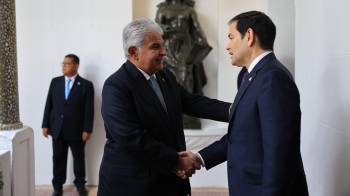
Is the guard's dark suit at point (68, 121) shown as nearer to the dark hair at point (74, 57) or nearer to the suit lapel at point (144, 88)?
the dark hair at point (74, 57)

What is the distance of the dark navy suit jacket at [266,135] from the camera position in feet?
4.41

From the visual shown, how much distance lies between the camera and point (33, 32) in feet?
14.9

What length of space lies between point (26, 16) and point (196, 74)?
2.08m

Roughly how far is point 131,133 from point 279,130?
63 cm

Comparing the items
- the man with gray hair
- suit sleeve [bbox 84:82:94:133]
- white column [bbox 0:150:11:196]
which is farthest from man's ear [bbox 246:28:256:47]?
suit sleeve [bbox 84:82:94:133]

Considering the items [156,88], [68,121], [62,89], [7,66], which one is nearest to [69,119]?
[68,121]

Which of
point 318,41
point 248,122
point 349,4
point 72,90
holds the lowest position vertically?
point 72,90

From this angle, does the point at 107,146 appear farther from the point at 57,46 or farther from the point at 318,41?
the point at 57,46

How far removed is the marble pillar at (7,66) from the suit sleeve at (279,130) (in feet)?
7.15

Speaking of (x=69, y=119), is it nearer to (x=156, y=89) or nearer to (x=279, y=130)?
(x=156, y=89)

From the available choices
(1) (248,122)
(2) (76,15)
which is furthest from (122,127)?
(2) (76,15)

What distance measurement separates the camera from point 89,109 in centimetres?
423

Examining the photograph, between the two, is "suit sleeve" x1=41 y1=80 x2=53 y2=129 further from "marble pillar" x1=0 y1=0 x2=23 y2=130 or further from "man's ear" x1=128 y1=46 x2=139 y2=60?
"man's ear" x1=128 y1=46 x2=139 y2=60

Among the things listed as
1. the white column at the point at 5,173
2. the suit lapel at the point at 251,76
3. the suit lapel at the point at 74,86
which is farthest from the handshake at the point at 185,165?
the suit lapel at the point at 74,86
